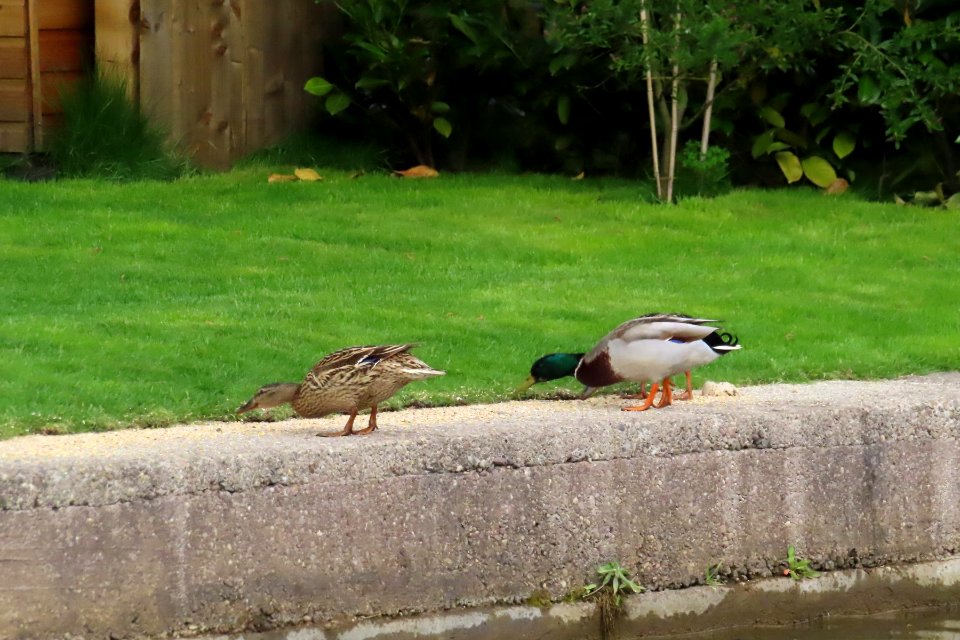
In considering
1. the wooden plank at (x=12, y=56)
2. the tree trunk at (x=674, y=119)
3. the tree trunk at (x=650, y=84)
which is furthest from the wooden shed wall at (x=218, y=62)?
the tree trunk at (x=674, y=119)

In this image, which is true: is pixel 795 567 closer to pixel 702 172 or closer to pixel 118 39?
pixel 702 172

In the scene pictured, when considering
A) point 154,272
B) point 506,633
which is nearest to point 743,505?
point 506,633

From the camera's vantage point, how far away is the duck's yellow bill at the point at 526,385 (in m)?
6.44

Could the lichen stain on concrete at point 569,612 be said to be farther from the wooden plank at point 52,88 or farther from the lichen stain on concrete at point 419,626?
the wooden plank at point 52,88

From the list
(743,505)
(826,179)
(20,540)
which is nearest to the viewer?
(20,540)

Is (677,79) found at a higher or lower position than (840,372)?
higher

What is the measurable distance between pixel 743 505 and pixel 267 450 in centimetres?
188

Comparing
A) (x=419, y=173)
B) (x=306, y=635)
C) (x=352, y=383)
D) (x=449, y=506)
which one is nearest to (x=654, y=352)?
(x=449, y=506)

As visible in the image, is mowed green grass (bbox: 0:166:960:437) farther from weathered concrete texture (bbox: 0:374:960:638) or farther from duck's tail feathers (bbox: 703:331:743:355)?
duck's tail feathers (bbox: 703:331:743:355)

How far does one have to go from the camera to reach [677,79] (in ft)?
35.3

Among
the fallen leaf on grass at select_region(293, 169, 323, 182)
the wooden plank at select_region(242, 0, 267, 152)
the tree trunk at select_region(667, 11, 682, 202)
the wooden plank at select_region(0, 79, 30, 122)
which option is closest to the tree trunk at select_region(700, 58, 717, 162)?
the tree trunk at select_region(667, 11, 682, 202)

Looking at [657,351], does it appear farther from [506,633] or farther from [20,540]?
[20,540]

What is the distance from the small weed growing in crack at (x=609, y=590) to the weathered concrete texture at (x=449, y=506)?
48 millimetres

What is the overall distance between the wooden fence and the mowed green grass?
2.96 feet
